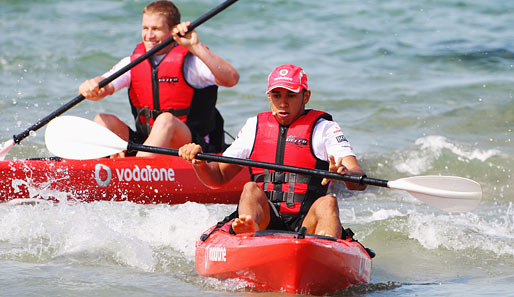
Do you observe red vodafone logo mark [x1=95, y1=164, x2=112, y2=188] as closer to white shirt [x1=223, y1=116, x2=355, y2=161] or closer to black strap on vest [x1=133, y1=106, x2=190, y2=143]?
black strap on vest [x1=133, y1=106, x2=190, y2=143]

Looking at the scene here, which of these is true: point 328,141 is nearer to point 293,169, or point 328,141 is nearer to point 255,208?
point 293,169

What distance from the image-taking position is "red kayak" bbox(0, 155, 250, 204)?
5496mm

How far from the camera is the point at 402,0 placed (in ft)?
49.1

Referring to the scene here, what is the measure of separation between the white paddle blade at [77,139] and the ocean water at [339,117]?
42 centimetres

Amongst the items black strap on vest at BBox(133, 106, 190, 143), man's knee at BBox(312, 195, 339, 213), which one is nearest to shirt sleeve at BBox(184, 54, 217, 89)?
black strap on vest at BBox(133, 106, 190, 143)

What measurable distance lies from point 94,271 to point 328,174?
130cm

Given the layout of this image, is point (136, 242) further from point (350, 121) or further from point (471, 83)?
point (471, 83)

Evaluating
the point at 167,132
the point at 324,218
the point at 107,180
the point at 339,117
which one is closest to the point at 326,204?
the point at 324,218

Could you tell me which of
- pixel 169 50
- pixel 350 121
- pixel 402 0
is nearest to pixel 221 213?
pixel 169 50

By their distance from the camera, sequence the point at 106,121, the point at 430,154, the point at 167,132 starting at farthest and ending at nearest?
1. the point at 430,154
2. the point at 106,121
3. the point at 167,132

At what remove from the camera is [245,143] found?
421 centimetres

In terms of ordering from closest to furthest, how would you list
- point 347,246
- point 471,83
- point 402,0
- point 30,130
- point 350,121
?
point 347,246 < point 30,130 < point 350,121 < point 471,83 < point 402,0

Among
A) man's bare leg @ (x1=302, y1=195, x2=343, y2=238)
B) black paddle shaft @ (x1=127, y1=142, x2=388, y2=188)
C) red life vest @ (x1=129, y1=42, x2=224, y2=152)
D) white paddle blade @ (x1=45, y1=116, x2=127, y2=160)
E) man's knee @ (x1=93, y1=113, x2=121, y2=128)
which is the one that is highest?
red life vest @ (x1=129, y1=42, x2=224, y2=152)

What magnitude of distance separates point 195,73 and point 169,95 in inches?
9.9
